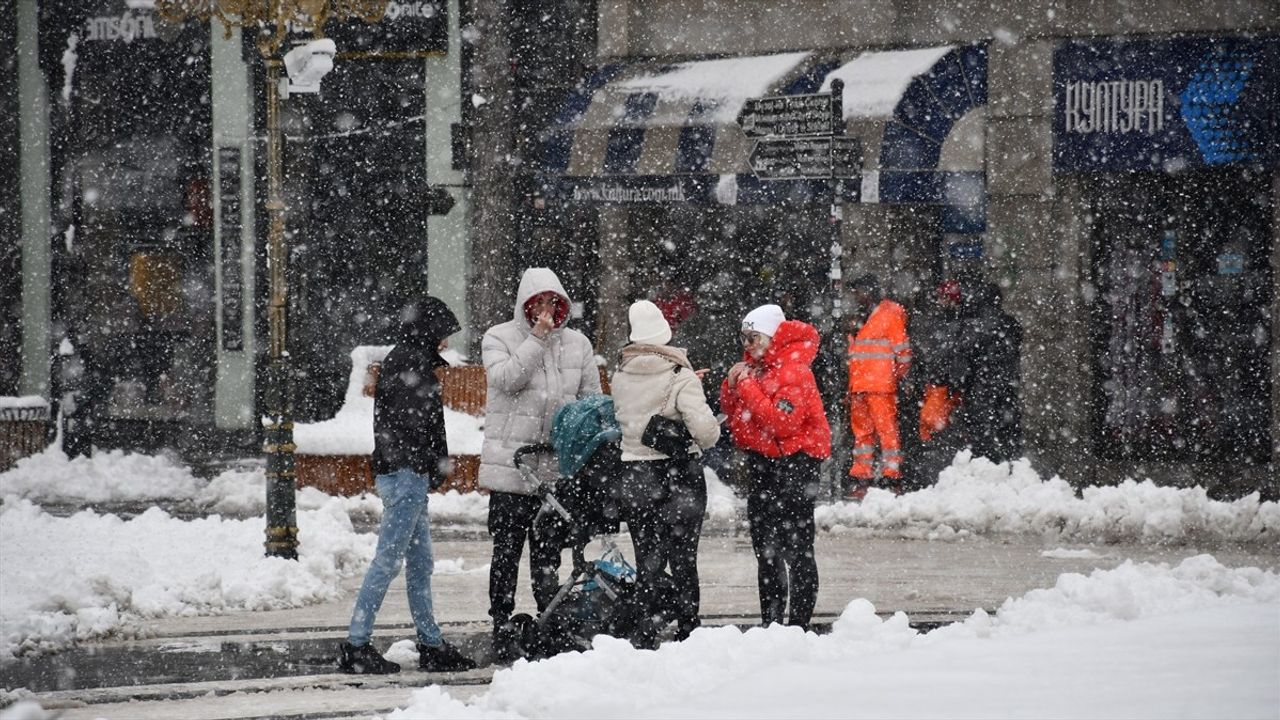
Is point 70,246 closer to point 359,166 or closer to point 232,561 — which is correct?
point 359,166

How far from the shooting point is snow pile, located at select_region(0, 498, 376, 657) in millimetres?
10477

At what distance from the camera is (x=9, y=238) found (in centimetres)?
2517

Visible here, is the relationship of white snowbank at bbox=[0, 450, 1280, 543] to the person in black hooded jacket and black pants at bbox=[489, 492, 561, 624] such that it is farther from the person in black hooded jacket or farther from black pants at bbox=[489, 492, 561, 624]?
the person in black hooded jacket

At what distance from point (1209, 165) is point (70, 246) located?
14.2 m

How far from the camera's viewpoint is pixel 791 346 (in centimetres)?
982

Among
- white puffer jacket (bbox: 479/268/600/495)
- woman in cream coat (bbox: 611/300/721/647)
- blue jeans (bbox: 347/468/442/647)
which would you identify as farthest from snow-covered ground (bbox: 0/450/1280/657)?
woman in cream coat (bbox: 611/300/721/647)

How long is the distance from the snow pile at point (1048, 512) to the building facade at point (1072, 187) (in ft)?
11.5

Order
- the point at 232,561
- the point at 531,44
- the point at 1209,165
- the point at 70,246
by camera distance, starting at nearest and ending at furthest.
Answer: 1. the point at 232,561
2. the point at 1209,165
3. the point at 531,44
4. the point at 70,246

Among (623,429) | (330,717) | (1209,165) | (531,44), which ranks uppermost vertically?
(531,44)

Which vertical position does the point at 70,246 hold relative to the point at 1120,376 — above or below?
above

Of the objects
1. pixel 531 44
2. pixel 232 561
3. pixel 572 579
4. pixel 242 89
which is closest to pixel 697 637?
pixel 572 579

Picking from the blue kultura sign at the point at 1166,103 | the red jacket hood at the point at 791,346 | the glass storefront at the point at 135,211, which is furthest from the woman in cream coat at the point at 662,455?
the glass storefront at the point at 135,211

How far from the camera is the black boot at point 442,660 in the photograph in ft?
30.2

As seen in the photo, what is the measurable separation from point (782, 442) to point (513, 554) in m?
1.47
